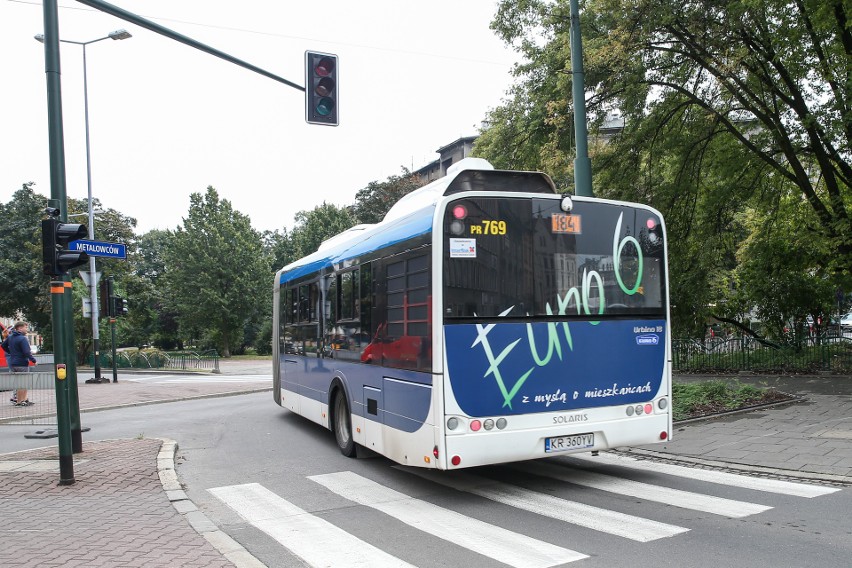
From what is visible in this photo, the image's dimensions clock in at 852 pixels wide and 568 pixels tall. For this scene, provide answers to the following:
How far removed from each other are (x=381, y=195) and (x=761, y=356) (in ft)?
131

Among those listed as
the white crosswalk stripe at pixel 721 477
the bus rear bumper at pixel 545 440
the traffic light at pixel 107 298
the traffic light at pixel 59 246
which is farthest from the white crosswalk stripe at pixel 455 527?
the traffic light at pixel 107 298

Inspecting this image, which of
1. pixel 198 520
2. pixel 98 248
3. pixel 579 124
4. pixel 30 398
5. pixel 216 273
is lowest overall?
pixel 198 520

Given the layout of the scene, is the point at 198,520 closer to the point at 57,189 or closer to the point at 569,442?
the point at 569,442

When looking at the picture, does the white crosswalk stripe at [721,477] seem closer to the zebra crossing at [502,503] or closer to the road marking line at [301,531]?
the zebra crossing at [502,503]

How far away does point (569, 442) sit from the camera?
23.3 ft

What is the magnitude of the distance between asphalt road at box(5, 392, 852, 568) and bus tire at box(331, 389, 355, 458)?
0.19m

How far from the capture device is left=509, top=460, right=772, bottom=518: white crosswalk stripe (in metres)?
6.28

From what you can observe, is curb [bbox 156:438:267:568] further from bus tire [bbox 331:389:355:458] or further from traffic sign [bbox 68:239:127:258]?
traffic sign [bbox 68:239:127:258]

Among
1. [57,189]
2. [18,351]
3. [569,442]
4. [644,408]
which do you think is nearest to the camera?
[569,442]

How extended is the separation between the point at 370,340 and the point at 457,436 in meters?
2.20

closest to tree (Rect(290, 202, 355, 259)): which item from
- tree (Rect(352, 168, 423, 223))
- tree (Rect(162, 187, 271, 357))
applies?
tree (Rect(352, 168, 423, 223))

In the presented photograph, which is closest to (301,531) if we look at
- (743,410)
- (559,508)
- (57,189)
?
(559,508)

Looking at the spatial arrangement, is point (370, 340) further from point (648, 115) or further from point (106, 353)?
point (106, 353)

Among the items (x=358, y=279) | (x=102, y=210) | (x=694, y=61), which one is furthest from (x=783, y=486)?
(x=102, y=210)
